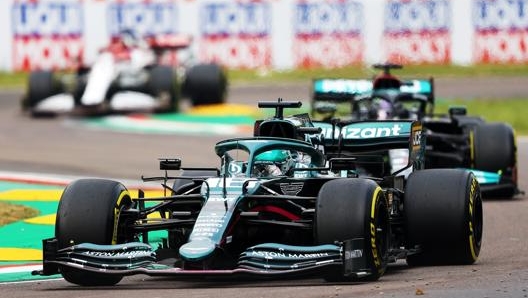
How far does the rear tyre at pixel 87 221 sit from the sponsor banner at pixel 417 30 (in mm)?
25198

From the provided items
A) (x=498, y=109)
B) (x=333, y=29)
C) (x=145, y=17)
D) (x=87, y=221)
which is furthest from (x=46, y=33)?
(x=87, y=221)

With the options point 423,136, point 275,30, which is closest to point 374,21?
point 275,30

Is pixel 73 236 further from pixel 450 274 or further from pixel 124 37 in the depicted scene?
pixel 124 37

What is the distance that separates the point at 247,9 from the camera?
122 feet

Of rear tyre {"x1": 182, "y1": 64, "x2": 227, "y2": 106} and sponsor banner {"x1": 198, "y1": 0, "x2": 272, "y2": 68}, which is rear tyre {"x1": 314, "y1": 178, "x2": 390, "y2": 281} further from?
sponsor banner {"x1": 198, "y1": 0, "x2": 272, "y2": 68}

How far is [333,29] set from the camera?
120 feet

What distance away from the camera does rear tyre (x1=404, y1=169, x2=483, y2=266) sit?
11.7 meters

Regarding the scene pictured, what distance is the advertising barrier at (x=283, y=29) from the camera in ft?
119

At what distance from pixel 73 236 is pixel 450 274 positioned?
2.93 meters

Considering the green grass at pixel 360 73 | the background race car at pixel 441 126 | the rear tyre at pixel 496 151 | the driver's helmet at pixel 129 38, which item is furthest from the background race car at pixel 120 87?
the rear tyre at pixel 496 151

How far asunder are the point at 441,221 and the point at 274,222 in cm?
155

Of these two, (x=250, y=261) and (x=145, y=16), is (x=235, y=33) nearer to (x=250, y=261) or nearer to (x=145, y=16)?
(x=145, y=16)

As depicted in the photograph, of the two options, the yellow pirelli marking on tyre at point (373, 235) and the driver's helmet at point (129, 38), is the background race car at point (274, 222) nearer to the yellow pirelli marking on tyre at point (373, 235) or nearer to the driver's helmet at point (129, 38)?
the yellow pirelli marking on tyre at point (373, 235)

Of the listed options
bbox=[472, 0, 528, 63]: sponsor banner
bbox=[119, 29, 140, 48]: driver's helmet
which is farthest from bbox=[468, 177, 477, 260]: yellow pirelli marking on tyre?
bbox=[472, 0, 528, 63]: sponsor banner
